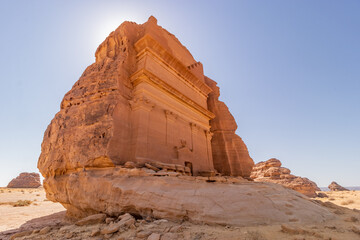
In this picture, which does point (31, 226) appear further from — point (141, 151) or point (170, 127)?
point (170, 127)

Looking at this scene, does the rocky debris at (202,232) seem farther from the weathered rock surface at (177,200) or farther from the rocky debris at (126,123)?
the rocky debris at (126,123)

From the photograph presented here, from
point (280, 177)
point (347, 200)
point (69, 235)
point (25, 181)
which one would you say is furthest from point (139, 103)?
point (25, 181)

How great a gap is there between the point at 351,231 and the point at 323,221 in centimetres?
81

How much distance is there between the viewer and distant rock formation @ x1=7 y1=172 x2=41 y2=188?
46.6 meters

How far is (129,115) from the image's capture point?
8.72 m

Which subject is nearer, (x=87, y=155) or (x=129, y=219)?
(x=129, y=219)

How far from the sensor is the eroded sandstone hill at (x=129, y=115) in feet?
24.1

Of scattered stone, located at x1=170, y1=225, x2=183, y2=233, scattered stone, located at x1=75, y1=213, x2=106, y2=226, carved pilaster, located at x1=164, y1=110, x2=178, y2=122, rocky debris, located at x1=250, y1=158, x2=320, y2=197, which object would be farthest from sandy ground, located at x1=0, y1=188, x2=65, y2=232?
rocky debris, located at x1=250, y1=158, x2=320, y2=197

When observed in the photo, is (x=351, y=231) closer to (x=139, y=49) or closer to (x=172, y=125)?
(x=172, y=125)

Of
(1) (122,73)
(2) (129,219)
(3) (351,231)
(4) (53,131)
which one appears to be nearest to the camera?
(3) (351,231)

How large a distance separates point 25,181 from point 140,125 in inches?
2252

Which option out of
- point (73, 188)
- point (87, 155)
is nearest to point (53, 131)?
point (87, 155)

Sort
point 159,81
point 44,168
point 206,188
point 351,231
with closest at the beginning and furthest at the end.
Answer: point 351,231, point 206,188, point 44,168, point 159,81

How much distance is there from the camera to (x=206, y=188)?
5578mm
